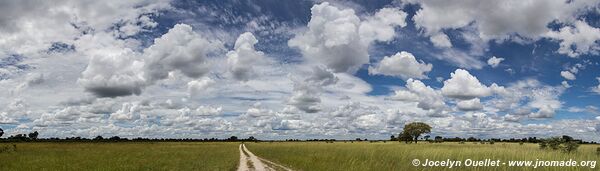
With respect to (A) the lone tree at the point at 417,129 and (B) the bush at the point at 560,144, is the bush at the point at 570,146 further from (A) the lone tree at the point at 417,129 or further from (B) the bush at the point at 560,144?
(A) the lone tree at the point at 417,129

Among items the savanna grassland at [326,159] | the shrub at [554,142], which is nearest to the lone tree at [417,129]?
the savanna grassland at [326,159]

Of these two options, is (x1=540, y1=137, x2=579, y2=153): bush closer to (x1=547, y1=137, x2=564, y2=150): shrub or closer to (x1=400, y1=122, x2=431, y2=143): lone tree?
(x1=547, y1=137, x2=564, y2=150): shrub

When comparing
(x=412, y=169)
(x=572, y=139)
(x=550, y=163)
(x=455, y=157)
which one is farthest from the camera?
(x=572, y=139)

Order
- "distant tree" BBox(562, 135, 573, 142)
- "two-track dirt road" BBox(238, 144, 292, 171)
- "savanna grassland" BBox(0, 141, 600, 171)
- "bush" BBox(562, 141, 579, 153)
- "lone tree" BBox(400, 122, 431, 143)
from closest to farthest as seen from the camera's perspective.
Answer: "savanna grassland" BBox(0, 141, 600, 171)
"two-track dirt road" BBox(238, 144, 292, 171)
"bush" BBox(562, 141, 579, 153)
"distant tree" BBox(562, 135, 573, 142)
"lone tree" BBox(400, 122, 431, 143)

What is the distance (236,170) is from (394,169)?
375 inches

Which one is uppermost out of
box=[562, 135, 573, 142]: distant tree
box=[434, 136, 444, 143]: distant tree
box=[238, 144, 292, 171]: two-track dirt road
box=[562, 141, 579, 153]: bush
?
box=[434, 136, 444, 143]: distant tree

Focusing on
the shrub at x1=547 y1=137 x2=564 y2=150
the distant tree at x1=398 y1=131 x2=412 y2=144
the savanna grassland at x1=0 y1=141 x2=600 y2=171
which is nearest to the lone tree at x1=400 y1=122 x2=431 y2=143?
the distant tree at x1=398 y1=131 x2=412 y2=144

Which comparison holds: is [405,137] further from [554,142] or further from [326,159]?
[326,159]

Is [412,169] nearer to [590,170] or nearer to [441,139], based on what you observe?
[590,170]

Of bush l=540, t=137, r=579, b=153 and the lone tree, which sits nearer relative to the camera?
bush l=540, t=137, r=579, b=153

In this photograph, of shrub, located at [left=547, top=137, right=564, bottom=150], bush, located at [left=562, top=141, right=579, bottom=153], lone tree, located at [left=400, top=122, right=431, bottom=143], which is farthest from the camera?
lone tree, located at [left=400, top=122, right=431, bottom=143]

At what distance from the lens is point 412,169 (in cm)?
2561

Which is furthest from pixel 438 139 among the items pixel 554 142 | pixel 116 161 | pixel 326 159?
pixel 116 161

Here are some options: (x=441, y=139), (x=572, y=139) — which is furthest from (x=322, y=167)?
(x=441, y=139)
